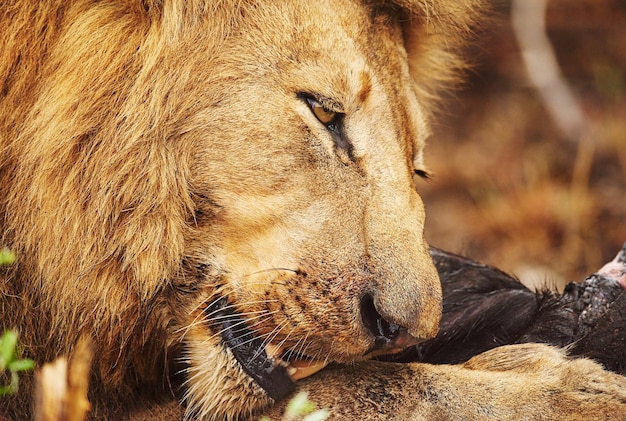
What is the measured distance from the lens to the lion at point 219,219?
2184 mm

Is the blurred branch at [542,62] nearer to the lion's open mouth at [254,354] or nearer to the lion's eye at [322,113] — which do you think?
the lion's eye at [322,113]

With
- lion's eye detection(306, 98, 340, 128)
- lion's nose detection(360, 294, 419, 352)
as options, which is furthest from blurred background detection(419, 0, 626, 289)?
lion's nose detection(360, 294, 419, 352)

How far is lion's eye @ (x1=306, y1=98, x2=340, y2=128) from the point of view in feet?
7.45

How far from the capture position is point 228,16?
2.28 metres

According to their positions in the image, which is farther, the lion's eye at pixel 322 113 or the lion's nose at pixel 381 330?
the lion's eye at pixel 322 113

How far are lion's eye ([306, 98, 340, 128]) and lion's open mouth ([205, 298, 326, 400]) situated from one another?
478 millimetres

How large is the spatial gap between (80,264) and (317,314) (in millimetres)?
558

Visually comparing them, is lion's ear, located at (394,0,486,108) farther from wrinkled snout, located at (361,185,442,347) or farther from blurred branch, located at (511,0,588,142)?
blurred branch, located at (511,0,588,142)

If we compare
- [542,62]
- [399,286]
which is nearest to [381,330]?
[399,286]

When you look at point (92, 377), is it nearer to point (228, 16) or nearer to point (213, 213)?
point (213, 213)

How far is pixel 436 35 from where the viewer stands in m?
2.91

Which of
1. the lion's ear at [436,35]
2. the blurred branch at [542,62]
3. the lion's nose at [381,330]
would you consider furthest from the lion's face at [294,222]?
the blurred branch at [542,62]

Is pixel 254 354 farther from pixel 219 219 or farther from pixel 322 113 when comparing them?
pixel 322 113

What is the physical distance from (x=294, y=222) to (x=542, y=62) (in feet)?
16.1
